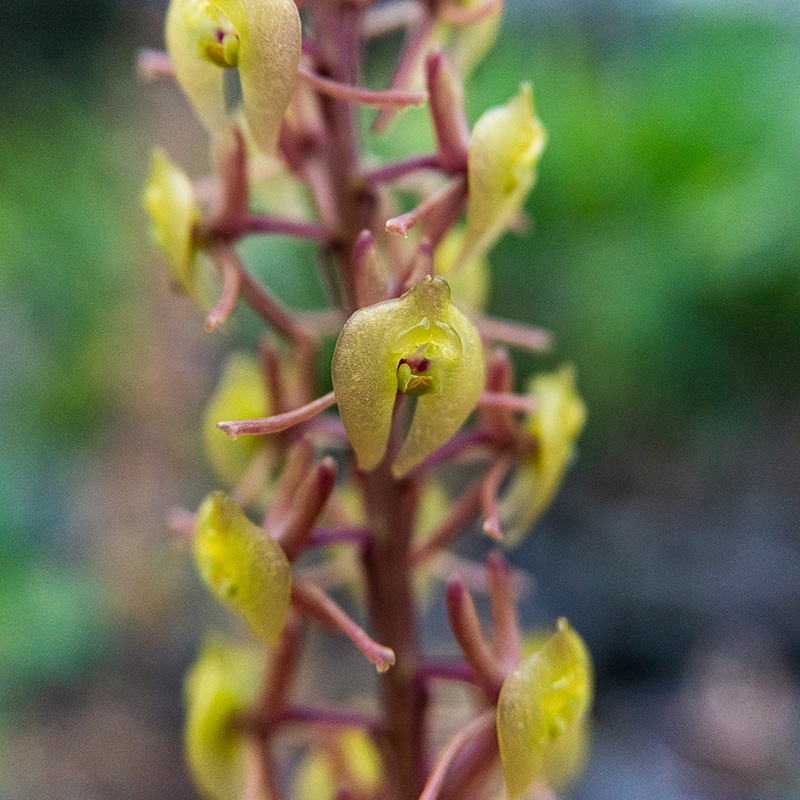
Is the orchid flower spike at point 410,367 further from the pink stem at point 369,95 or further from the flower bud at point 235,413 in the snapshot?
the flower bud at point 235,413

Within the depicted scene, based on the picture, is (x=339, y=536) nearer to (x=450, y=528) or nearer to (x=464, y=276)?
(x=450, y=528)

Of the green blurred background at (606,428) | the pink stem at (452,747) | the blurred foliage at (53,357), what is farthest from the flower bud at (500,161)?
the blurred foliage at (53,357)

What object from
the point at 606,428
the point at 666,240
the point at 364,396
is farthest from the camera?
the point at 606,428

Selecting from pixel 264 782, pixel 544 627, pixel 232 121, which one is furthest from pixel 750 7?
pixel 264 782

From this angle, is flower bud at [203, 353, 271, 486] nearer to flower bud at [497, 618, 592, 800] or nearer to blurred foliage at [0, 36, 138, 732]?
flower bud at [497, 618, 592, 800]

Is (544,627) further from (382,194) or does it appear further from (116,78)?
(116,78)

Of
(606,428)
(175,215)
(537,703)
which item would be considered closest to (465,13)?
(175,215)

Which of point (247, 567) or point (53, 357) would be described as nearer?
point (247, 567)
